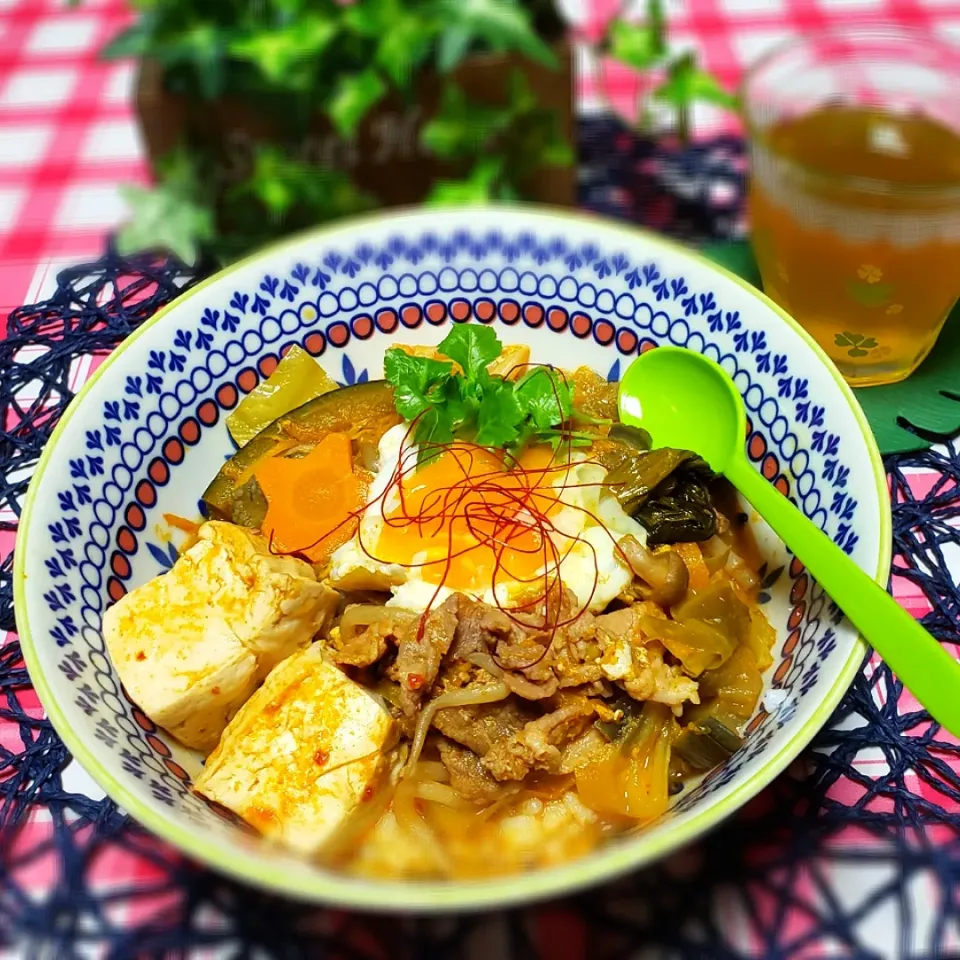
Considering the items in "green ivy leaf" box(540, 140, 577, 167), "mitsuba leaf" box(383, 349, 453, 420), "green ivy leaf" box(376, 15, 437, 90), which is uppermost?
"green ivy leaf" box(376, 15, 437, 90)

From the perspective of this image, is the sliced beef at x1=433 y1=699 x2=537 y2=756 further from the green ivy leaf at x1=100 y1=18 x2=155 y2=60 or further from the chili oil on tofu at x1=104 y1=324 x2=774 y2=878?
the green ivy leaf at x1=100 y1=18 x2=155 y2=60

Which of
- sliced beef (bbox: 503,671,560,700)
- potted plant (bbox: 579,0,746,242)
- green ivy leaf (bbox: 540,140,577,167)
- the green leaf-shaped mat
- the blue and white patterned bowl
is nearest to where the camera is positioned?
the blue and white patterned bowl

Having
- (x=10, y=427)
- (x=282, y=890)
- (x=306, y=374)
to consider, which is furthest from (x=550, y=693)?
(x=10, y=427)

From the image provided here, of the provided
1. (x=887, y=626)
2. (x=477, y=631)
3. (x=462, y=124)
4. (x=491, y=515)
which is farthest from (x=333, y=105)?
(x=887, y=626)

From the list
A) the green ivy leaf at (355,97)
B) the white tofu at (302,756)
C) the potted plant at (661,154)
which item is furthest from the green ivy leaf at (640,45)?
the white tofu at (302,756)

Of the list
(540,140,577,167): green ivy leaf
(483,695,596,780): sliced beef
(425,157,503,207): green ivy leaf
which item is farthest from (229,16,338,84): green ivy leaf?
(483,695,596,780): sliced beef
